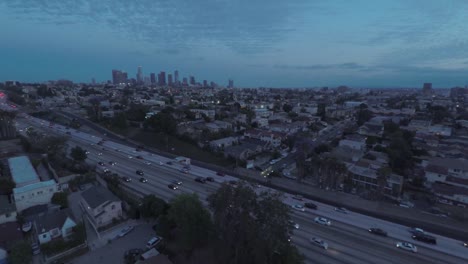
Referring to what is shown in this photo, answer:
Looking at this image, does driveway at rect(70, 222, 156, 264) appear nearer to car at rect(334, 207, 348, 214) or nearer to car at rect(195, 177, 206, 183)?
car at rect(195, 177, 206, 183)

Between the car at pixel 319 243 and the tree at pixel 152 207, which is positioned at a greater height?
the tree at pixel 152 207

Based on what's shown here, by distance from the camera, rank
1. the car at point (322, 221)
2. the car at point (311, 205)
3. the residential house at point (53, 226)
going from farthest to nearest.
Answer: the car at point (311, 205) < the car at point (322, 221) < the residential house at point (53, 226)

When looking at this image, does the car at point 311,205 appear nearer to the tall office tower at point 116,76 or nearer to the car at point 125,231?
the car at point 125,231

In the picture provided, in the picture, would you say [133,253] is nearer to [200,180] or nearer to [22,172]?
[200,180]

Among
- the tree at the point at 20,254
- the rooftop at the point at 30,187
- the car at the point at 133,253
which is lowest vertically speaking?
the car at the point at 133,253

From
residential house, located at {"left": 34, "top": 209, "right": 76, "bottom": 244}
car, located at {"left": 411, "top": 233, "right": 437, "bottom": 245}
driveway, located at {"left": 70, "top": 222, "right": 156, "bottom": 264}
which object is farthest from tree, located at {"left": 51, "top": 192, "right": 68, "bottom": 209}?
car, located at {"left": 411, "top": 233, "right": 437, "bottom": 245}

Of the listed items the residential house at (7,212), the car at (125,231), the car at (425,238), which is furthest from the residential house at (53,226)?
the car at (425,238)
